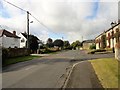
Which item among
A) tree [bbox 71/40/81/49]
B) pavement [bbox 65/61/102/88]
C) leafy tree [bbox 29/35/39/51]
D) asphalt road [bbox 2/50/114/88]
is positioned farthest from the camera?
tree [bbox 71/40/81/49]

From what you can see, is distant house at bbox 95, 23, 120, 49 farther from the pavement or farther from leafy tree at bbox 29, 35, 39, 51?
the pavement

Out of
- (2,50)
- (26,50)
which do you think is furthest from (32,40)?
(2,50)

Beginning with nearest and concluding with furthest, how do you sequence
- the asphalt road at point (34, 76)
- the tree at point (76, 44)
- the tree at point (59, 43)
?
the asphalt road at point (34, 76) < the tree at point (59, 43) < the tree at point (76, 44)

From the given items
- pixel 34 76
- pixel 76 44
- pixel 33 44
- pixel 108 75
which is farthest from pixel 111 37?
pixel 76 44

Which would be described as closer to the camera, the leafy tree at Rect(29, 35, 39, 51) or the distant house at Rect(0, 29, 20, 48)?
the leafy tree at Rect(29, 35, 39, 51)

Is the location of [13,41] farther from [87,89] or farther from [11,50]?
[87,89]

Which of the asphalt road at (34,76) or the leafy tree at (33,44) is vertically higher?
the leafy tree at (33,44)

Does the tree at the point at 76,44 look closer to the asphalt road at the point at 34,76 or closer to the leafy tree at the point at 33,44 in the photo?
the leafy tree at the point at 33,44

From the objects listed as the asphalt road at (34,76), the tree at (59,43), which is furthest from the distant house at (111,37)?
the tree at (59,43)

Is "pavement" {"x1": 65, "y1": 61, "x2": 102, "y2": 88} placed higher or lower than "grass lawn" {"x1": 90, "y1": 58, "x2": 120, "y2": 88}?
lower

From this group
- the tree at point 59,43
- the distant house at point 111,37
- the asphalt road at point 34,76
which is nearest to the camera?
the asphalt road at point 34,76

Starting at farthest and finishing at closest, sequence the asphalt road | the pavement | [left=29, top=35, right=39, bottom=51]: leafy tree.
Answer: [left=29, top=35, right=39, bottom=51]: leafy tree → the asphalt road → the pavement

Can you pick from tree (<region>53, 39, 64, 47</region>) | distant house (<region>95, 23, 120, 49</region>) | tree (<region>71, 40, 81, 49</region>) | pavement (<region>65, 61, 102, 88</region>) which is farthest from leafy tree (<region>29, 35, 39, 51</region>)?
tree (<region>71, 40, 81, 49</region>)

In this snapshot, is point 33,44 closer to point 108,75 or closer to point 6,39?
point 6,39
